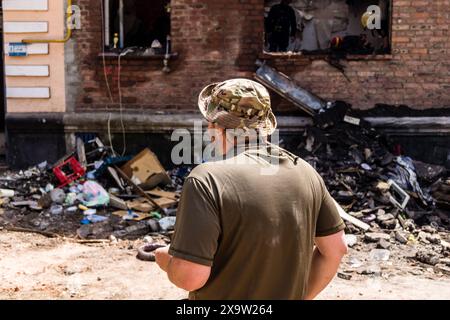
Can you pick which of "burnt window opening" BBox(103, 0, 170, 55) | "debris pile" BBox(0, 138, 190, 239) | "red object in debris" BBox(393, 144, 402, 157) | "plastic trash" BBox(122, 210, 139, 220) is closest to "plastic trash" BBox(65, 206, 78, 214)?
"debris pile" BBox(0, 138, 190, 239)

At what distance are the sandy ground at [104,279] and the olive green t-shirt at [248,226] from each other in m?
3.03

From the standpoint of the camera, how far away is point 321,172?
27.1 feet

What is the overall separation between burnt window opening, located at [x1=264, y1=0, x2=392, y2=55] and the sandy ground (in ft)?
15.7

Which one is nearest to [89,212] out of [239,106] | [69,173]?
[69,173]

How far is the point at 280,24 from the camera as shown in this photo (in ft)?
31.6

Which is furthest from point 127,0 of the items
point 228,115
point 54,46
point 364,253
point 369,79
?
point 228,115

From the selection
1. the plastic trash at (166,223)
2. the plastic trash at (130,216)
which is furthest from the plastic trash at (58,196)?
the plastic trash at (166,223)

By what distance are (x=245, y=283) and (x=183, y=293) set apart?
3.23 m

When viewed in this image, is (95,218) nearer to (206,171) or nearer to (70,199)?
Answer: (70,199)

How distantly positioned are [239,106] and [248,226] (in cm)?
50

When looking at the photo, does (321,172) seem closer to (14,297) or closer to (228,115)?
(14,297)

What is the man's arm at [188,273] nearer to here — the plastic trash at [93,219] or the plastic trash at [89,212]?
the plastic trash at [93,219]

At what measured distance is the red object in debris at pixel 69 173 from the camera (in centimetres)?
867

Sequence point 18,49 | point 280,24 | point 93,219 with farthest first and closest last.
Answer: point 280,24
point 18,49
point 93,219
